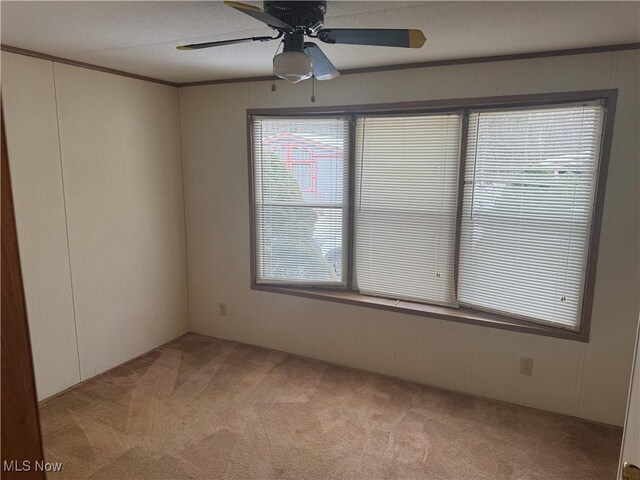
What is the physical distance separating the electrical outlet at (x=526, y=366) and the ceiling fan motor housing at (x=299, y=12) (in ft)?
8.39

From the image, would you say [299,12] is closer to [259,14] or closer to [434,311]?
[259,14]

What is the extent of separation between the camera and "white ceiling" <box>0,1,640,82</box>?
1.98 meters

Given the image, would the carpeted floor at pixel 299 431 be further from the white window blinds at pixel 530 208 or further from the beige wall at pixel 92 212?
the white window blinds at pixel 530 208

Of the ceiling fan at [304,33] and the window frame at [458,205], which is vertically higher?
the ceiling fan at [304,33]

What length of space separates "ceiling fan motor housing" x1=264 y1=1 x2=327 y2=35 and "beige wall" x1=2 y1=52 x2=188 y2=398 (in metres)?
1.92

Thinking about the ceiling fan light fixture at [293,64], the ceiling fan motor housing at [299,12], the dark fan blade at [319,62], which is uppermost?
the ceiling fan motor housing at [299,12]

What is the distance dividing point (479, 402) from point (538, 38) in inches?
95.2

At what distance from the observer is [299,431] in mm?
2775

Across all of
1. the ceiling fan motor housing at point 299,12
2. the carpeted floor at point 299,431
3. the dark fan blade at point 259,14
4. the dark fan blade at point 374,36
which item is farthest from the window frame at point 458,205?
the dark fan blade at point 259,14

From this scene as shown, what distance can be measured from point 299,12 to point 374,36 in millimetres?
341

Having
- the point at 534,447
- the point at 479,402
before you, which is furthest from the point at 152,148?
the point at 534,447

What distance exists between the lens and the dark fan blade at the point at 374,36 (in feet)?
5.89

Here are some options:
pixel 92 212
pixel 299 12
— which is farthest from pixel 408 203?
pixel 92 212

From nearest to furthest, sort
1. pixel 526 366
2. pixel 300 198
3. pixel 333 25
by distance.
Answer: pixel 333 25 < pixel 526 366 < pixel 300 198
